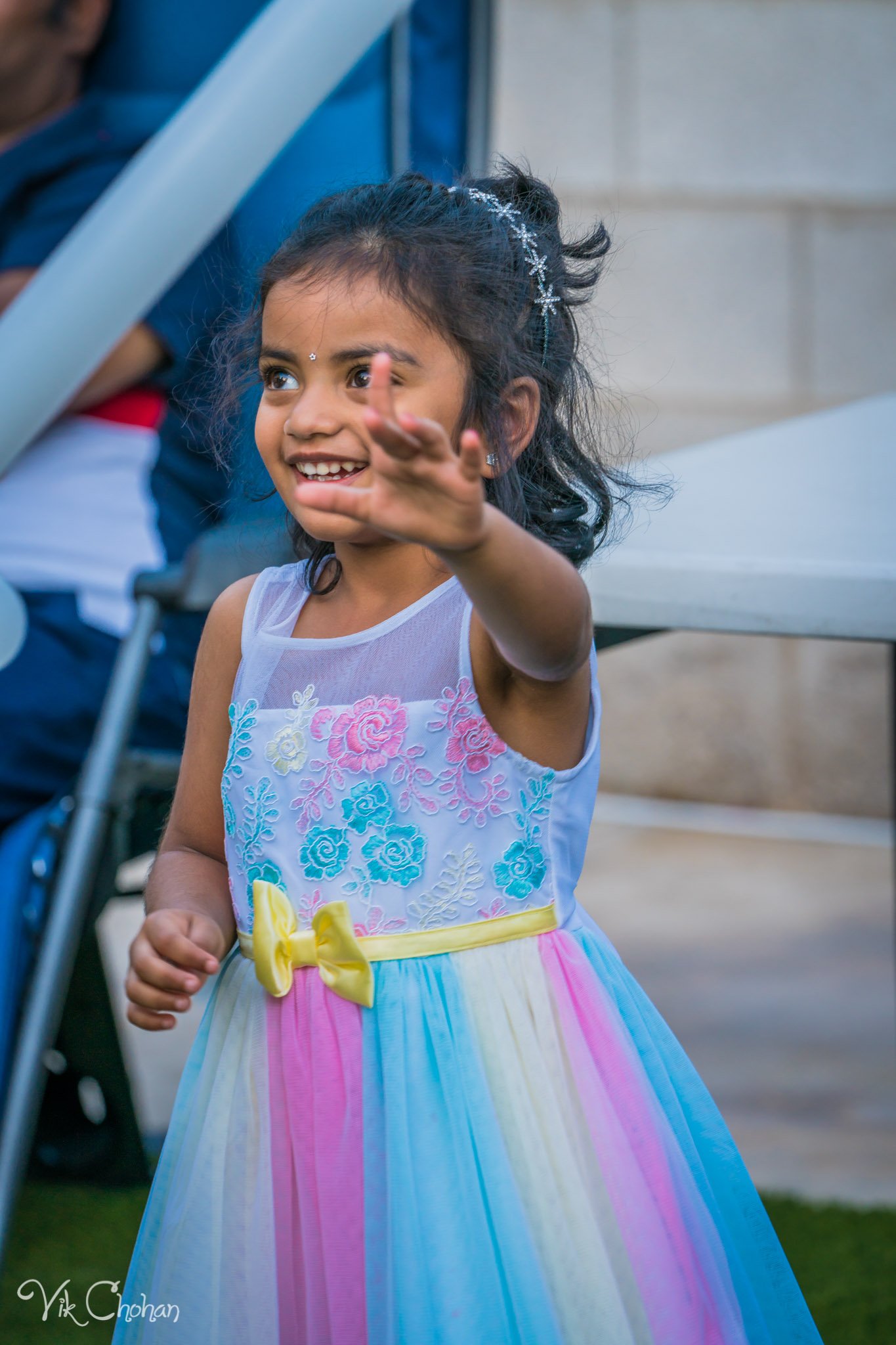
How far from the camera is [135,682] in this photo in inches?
53.0

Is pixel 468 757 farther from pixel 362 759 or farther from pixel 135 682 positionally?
pixel 135 682

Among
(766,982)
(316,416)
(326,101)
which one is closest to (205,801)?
(316,416)

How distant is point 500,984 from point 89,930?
0.80m

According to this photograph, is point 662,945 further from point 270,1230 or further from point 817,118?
point 817,118

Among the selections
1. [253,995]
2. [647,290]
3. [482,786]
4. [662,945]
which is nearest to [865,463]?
[482,786]

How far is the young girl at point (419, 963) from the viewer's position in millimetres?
768

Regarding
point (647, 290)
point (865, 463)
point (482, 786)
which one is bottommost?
point (482, 786)

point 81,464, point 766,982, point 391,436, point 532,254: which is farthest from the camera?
point 766,982

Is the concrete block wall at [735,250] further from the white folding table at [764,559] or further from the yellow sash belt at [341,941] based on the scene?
the yellow sash belt at [341,941]

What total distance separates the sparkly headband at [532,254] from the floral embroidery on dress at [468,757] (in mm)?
234

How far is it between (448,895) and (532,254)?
406 millimetres

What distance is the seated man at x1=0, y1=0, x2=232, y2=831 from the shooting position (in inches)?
57.8

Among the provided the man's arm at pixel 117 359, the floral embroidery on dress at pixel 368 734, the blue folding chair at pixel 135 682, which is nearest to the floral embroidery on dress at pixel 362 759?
the floral embroidery on dress at pixel 368 734

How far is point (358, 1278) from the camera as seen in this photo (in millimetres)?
774
